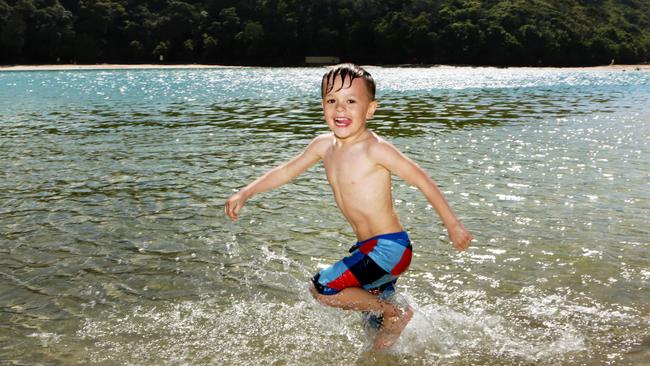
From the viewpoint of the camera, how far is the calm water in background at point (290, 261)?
428 cm

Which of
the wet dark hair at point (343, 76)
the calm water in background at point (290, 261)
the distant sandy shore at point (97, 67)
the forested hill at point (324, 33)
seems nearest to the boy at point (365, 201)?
the wet dark hair at point (343, 76)

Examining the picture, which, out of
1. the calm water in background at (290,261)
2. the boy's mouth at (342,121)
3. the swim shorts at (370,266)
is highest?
the boy's mouth at (342,121)

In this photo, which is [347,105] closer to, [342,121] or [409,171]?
[342,121]

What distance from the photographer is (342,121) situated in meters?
3.80

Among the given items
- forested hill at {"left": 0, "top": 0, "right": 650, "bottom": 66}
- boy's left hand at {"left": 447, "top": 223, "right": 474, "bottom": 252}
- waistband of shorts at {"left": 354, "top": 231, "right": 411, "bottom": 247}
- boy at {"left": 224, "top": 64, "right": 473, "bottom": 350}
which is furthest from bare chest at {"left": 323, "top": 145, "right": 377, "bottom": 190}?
forested hill at {"left": 0, "top": 0, "right": 650, "bottom": 66}

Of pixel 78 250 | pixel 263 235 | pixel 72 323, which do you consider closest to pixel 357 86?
pixel 72 323

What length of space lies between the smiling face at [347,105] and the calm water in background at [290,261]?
168cm

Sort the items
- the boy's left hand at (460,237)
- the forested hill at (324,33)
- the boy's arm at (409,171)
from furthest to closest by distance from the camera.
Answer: the forested hill at (324,33)
the boy's arm at (409,171)
the boy's left hand at (460,237)

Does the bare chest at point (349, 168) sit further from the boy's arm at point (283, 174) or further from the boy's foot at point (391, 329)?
the boy's foot at point (391, 329)

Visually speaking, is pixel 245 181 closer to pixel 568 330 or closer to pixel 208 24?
pixel 568 330

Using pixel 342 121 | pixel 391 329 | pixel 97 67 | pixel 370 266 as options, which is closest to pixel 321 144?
pixel 342 121

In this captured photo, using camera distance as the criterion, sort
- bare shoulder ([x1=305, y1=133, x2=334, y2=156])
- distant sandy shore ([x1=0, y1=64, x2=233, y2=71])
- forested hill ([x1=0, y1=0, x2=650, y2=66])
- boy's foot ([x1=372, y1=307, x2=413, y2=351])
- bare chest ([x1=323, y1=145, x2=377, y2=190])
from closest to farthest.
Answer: bare chest ([x1=323, y1=145, x2=377, y2=190]) < boy's foot ([x1=372, y1=307, x2=413, y2=351]) < bare shoulder ([x1=305, y1=133, x2=334, y2=156]) < distant sandy shore ([x1=0, y1=64, x2=233, y2=71]) < forested hill ([x1=0, y1=0, x2=650, y2=66])

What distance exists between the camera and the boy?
377 centimetres

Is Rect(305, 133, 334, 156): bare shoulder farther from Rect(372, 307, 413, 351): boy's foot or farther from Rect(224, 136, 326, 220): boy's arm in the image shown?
Rect(372, 307, 413, 351): boy's foot
